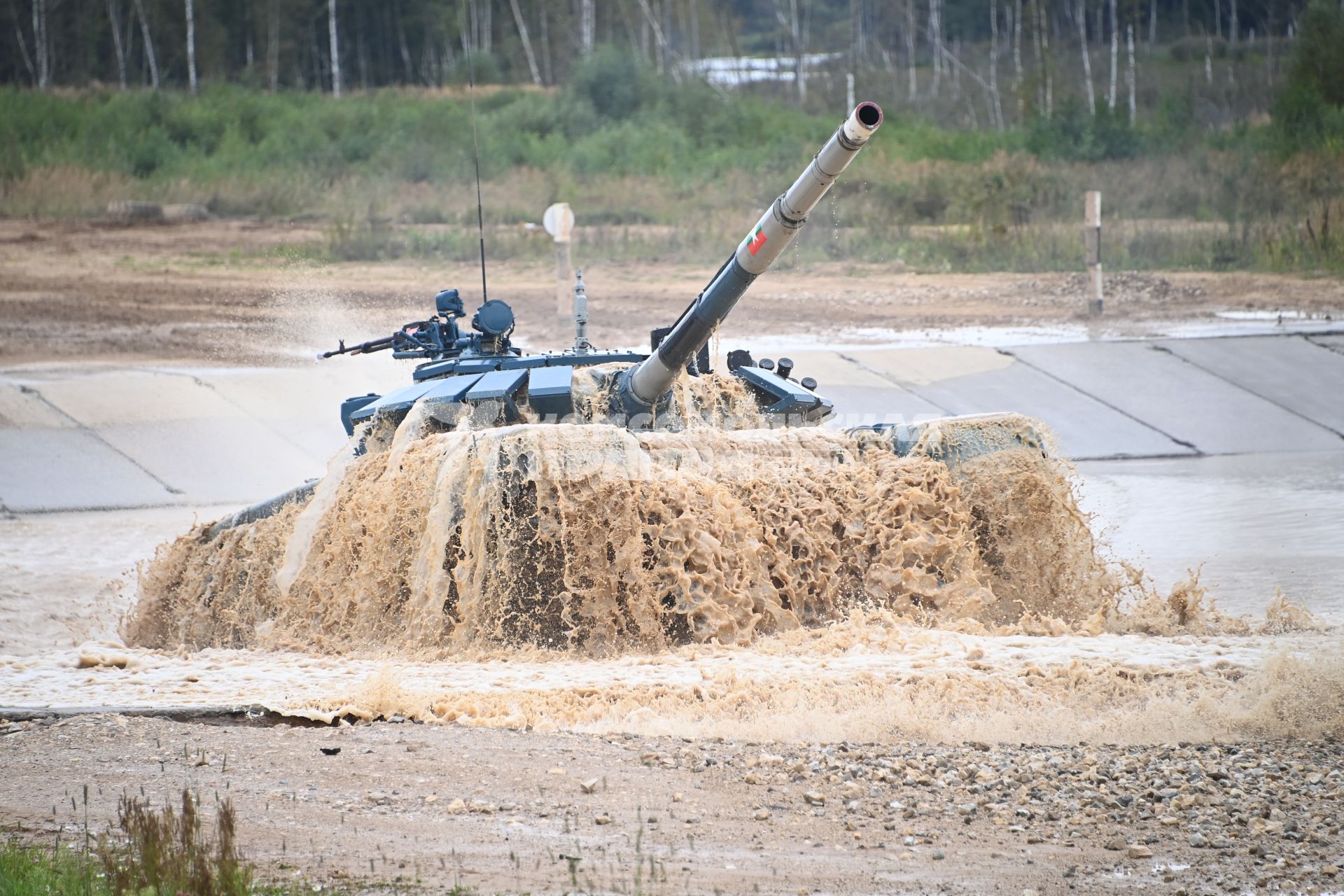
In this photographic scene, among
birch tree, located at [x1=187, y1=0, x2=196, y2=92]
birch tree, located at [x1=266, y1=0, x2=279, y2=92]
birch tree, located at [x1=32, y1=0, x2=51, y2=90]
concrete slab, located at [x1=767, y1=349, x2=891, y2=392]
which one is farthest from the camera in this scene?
birch tree, located at [x1=266, y1=0, x2=279, y2=92]

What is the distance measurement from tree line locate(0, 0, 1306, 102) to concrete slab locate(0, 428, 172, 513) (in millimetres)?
7894

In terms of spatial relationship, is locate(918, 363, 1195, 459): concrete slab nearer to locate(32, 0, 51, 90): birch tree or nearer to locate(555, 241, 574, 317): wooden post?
locate(555, 241, 574, 317): wooden post

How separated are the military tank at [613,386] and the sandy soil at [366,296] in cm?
752

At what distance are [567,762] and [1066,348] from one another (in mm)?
12825

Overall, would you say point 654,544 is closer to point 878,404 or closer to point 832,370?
point 878,404

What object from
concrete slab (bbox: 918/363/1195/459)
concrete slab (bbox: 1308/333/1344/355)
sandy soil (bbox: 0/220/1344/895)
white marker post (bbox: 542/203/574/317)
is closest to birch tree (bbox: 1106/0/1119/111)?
concrete slab (bbox: 1308/333/1344/355)

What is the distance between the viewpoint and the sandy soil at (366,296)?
63.7ft

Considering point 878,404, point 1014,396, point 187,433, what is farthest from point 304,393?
point 1014,396

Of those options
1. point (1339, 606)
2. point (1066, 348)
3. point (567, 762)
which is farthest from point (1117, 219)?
point (567, 762)

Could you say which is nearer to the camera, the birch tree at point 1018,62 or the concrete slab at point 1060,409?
the concrete slab at point 1060,409

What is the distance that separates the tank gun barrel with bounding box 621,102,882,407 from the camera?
8.20 m

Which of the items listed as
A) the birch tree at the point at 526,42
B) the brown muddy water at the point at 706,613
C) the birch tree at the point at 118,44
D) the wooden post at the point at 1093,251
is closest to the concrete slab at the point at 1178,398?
the wooden post at the point at 1093,251

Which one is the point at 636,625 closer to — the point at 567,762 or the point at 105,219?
the point at 567,762

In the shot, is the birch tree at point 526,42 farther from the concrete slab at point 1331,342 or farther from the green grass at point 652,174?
the concrete slab at point 1331,342
